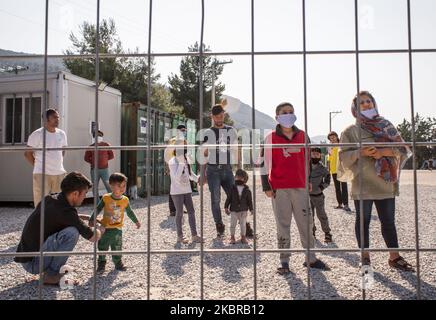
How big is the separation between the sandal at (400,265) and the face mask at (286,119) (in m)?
1.63

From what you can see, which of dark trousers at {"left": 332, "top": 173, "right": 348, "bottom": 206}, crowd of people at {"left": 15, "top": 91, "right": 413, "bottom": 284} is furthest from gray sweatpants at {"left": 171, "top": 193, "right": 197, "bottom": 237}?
dark trousers at {"left": 332, "top": 173, "right": 348, "bottom": 206}

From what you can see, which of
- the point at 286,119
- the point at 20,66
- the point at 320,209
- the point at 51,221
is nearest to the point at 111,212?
the point at 51,221

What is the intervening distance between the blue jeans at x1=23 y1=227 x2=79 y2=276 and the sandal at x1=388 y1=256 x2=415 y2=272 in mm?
2889

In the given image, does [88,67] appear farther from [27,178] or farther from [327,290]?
[327,290]

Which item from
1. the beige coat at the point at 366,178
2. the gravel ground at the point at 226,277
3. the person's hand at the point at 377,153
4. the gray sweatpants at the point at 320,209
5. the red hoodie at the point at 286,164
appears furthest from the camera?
the gray sweatpants at the point at 320,209

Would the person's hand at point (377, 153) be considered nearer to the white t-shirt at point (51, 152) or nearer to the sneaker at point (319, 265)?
the sneaker at point (319, 265)

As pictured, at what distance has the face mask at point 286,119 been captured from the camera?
339 centimetres

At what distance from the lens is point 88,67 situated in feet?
92.1

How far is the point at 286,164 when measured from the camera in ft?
12.2

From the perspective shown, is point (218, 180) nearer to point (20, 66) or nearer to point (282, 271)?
point (282, 271)

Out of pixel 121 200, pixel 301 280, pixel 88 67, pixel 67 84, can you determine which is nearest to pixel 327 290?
pixel 301 280

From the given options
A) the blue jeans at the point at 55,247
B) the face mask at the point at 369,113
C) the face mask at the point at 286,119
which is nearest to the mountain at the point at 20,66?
the blue jeans at the point at 55,247

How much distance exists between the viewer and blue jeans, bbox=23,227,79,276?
3428 millimetres
